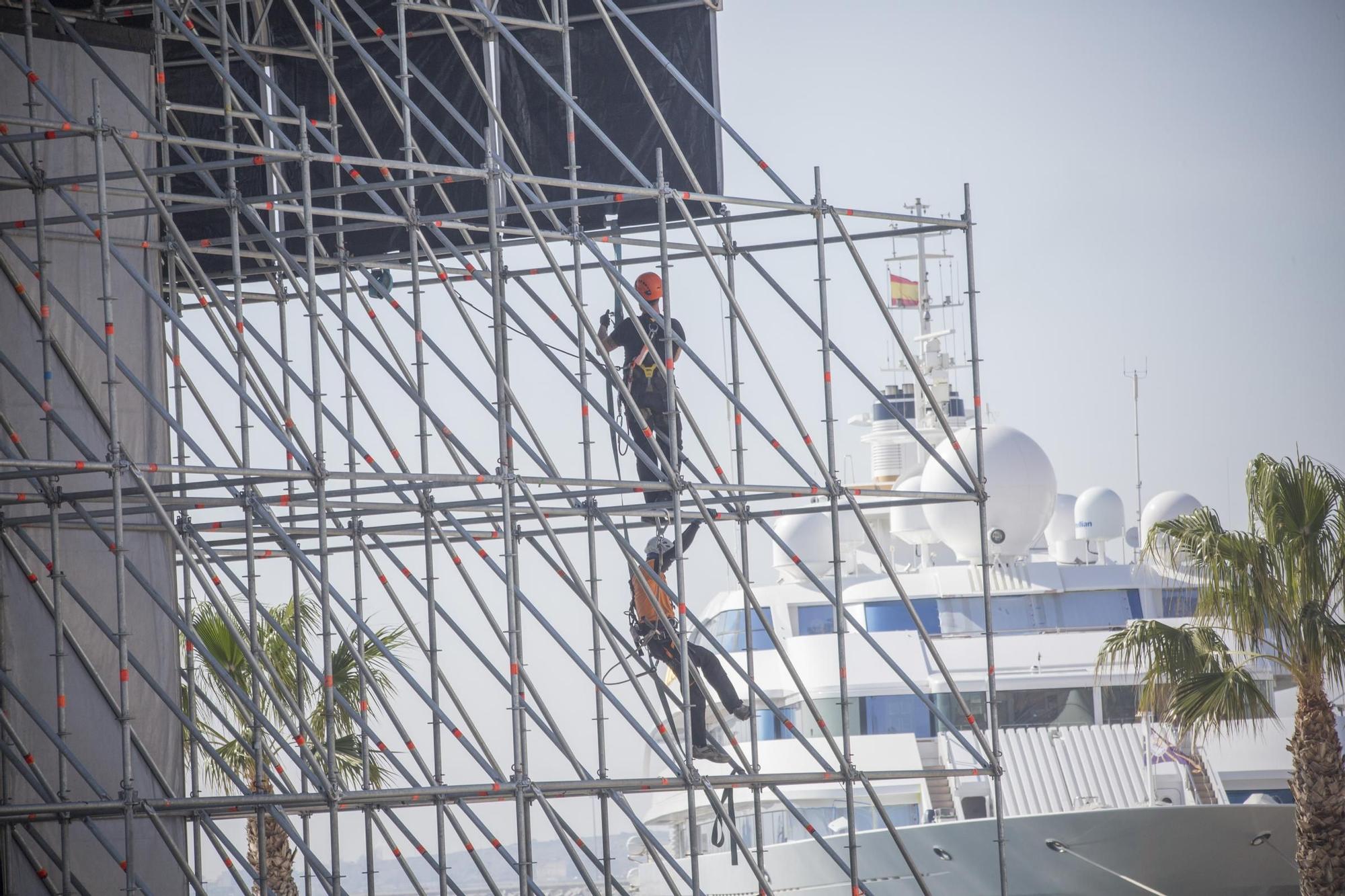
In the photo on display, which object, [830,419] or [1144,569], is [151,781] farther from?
[1144,569]

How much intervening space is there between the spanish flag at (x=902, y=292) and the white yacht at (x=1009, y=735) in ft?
10.7

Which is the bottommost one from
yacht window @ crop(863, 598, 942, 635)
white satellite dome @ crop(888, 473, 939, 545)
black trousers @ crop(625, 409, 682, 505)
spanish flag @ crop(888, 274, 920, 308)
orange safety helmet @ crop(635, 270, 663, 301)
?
yacht window @ crop(863, 598, 942, 635)

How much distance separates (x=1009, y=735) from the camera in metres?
20.9

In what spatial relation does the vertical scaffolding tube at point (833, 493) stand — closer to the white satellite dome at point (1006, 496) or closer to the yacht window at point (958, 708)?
the yacht window at point (958, 708)

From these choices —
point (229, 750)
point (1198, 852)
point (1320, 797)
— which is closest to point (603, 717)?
point (229, 750)

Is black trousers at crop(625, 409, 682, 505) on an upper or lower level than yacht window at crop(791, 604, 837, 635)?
upper

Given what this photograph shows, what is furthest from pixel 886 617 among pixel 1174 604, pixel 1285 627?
pixel 1285 627

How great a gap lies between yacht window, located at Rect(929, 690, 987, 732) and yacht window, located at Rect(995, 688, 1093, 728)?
296 mm

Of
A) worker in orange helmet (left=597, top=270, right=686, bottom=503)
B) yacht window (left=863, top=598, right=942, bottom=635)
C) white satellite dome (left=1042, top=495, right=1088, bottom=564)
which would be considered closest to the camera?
worker in orange helmet (left=597, top=270, right=686, bottom=503)

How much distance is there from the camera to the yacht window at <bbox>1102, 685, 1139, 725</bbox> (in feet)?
71.3

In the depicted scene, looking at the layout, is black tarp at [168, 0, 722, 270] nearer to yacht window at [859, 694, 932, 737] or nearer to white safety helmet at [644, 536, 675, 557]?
white safety helmet at [644, 536, 675, 557]

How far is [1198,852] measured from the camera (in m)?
18.3

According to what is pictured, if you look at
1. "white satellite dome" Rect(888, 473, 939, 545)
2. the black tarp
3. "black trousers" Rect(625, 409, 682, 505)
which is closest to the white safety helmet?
"black trousers" Rect(625, 409, 682, 505)

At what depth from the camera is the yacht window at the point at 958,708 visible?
2133 cm
